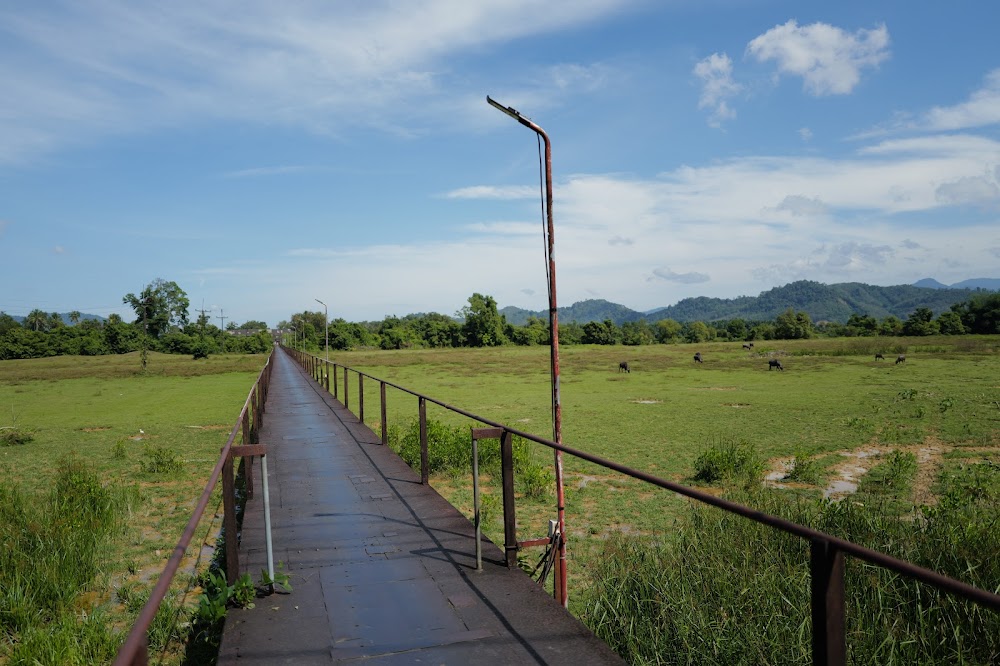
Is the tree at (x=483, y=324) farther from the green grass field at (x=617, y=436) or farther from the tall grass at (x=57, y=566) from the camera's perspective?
the tall grass at (x=57, y=566)

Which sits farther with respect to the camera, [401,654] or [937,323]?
[937,323]

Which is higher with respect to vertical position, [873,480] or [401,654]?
[401,654]

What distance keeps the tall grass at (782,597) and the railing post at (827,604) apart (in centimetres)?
213

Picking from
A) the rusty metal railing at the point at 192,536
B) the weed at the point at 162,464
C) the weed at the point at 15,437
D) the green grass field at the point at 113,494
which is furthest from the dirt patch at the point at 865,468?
the weed at the point at 15,437

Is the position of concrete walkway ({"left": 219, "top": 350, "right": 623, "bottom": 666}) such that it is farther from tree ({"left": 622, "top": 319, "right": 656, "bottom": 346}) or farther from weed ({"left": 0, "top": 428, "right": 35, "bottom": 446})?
tree ({"left": 622, "top": 319, "right": 656, "bottom": 346})

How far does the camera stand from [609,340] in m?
111

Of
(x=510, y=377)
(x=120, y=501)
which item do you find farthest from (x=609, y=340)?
(x=120, y=501)

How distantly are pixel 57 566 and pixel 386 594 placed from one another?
3.81 m

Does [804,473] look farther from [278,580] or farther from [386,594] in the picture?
[278,580]

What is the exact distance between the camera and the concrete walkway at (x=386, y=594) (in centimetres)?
349

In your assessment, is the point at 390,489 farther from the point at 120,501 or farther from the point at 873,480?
the point at 873,480


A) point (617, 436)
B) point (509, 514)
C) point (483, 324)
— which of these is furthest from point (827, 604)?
point (483, 324)

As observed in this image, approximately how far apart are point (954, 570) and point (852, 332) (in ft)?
328

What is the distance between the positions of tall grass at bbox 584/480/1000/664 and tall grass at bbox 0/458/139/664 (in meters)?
3.58
